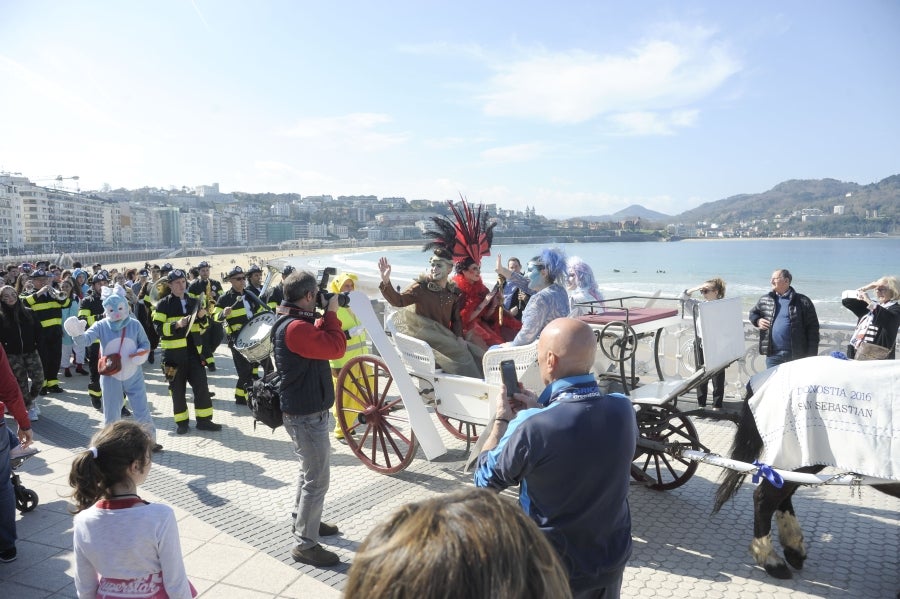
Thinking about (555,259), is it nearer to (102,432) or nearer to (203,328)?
(102,432)

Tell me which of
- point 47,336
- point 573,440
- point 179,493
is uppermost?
point 573,440

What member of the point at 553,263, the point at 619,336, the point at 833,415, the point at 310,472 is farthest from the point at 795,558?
the point at 310,472

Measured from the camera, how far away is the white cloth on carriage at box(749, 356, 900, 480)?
3.31 m

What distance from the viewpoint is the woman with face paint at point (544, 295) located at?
4.64 m

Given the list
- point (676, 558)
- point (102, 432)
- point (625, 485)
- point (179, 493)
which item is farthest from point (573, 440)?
point (179, 493)

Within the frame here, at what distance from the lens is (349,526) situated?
4602 millimetres

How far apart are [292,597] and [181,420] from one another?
418cm

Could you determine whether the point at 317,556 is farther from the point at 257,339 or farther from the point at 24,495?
the point at 257,339

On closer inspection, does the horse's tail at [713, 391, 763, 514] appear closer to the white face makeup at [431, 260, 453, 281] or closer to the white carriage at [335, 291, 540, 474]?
the white carriage at [335, 291, 540, 474]

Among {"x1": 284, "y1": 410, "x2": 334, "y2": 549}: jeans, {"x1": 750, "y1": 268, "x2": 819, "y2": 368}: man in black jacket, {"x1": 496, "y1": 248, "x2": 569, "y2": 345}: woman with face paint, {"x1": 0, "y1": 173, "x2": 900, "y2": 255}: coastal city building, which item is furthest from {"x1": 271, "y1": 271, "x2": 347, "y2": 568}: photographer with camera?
{"x1": 0, "y1": 173, "x2": 900, "y2": 255}: coastal city building

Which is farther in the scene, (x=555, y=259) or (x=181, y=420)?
(x=181, y=420)

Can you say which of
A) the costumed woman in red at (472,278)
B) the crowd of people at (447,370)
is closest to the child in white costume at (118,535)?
the crowd of people at (447,370)

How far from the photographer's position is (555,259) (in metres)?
4.95

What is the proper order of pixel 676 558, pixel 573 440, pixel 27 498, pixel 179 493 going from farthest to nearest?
pixel 179 493
pixel 27 498
pixel 676 558
pixel 573 440
